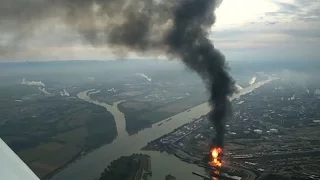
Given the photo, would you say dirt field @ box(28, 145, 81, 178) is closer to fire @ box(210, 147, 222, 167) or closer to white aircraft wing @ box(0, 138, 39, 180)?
fire @ box(210, 147, 222, 167)

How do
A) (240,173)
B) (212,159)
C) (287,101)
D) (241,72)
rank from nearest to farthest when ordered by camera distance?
(240,173) → (212,159) → (287,101) → (241,72)

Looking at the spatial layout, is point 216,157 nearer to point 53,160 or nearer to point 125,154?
point 125,154

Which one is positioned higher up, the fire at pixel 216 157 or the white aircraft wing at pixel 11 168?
the white aircraft wing at pixel 11 168

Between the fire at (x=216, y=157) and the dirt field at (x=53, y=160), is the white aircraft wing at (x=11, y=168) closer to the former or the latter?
the dirt field at (x=53, y=160)

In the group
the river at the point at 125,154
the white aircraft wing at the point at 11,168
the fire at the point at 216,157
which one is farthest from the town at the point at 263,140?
the white aircraft wing at the point at 11,168

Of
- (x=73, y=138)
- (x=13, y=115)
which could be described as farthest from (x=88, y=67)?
(x=73, y=138)

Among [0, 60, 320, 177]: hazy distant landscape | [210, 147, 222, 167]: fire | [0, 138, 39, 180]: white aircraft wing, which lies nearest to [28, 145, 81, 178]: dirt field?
[0, 60, 320, 177]: hazy distant landscape

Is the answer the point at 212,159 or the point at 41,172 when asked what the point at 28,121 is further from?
the point at 212,159
